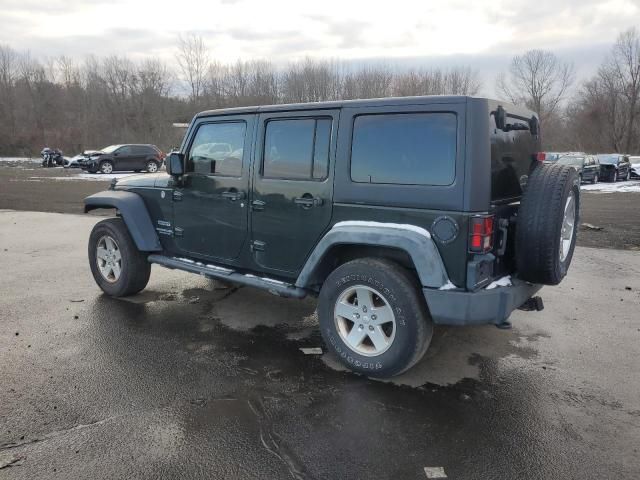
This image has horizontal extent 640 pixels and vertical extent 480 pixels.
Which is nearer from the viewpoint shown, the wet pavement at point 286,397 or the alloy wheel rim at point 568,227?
the wet pavement at point 286,397

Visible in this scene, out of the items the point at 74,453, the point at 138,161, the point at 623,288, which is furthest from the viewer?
the point at 138,161

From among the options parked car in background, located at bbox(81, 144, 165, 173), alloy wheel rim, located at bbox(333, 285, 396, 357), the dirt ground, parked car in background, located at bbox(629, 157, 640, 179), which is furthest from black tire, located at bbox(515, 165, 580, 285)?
parked car in background, located at bbox(629, 157, 640, 179)

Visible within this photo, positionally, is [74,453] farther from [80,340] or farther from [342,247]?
[342,247]

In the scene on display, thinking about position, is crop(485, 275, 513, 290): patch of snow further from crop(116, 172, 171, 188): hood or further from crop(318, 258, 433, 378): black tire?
crop(116, 172, 171, 188): hood

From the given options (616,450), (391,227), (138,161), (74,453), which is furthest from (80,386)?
(138,161)

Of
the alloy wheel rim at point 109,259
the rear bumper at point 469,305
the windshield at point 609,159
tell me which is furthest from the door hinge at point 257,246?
the windshield at point 609,159

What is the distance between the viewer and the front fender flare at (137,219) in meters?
5.41

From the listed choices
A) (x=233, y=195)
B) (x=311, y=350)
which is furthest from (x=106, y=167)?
(x=311, y=350)

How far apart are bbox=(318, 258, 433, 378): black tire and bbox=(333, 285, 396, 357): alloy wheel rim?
27 millimetres

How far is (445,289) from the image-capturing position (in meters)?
3.43

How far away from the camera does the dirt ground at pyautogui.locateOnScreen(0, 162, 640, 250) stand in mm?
9883

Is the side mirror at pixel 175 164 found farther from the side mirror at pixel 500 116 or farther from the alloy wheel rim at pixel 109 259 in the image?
the side mirror at pixel 500 116

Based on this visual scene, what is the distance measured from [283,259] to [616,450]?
2747 millimetres

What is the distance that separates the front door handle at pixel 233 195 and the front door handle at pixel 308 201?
0.67 meters
